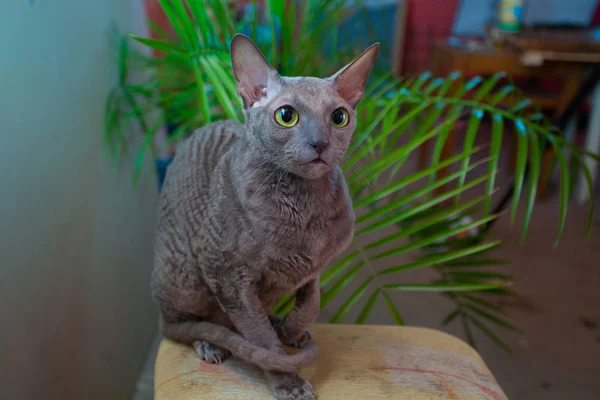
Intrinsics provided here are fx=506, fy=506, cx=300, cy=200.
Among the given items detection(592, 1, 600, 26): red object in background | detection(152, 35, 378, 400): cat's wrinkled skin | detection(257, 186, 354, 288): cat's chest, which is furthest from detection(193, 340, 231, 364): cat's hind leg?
detection(592, 1, 600, 26): red object in background

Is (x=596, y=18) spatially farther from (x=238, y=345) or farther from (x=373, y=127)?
(x=238, y=345)

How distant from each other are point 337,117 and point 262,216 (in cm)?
19

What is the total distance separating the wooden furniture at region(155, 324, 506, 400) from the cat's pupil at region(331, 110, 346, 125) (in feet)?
1.63

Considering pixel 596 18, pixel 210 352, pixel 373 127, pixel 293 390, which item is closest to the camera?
pixel 293 390

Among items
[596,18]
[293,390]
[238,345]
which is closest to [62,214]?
[238,345]

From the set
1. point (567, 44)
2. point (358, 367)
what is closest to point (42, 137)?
point (358, 367)

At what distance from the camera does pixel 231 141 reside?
3.11ft

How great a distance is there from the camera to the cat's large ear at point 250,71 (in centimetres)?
76

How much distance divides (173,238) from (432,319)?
1.46m

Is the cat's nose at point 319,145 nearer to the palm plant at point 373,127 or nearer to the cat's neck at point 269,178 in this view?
the cat's neck at point 269,178

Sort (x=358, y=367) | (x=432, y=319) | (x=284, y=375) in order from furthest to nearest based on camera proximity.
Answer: (x=432, y=319) < (x=358, y=367) < (x=284, y=375)

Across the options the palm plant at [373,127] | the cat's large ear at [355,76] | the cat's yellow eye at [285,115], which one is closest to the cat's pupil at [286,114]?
the cat's yellow eye at [285,115]

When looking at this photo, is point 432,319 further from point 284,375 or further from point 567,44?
point 567,44

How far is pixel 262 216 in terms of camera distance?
79 centimetres
